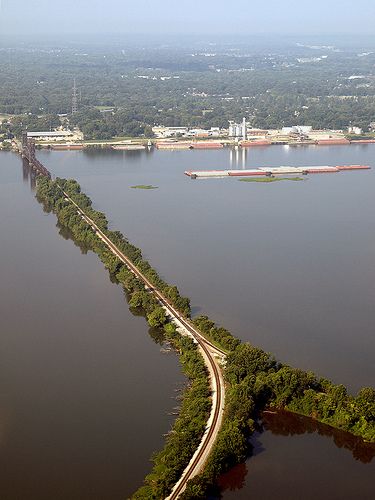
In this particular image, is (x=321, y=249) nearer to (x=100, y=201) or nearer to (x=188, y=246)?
(x=188, y=246)

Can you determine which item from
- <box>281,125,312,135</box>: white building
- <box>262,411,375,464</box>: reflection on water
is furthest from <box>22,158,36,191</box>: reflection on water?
<box>262,411,375,464</box>: reflection on water

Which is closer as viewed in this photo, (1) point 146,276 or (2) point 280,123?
(1) point 146,276

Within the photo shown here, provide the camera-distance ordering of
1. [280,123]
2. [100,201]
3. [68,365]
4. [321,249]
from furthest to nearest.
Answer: [280,123] < [100,201] < [321,249] < [68,365]

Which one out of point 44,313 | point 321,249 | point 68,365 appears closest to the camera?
point 68,365

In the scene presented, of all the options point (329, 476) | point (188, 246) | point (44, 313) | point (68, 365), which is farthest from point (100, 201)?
point (329, 476)

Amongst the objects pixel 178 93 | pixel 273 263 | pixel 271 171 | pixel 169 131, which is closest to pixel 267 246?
pixel 273 263

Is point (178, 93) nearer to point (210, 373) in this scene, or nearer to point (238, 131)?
point (238, 131)

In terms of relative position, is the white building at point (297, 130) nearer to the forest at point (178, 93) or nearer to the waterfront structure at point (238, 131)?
the forest at point (178, 93)

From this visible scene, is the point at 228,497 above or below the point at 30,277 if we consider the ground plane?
below
